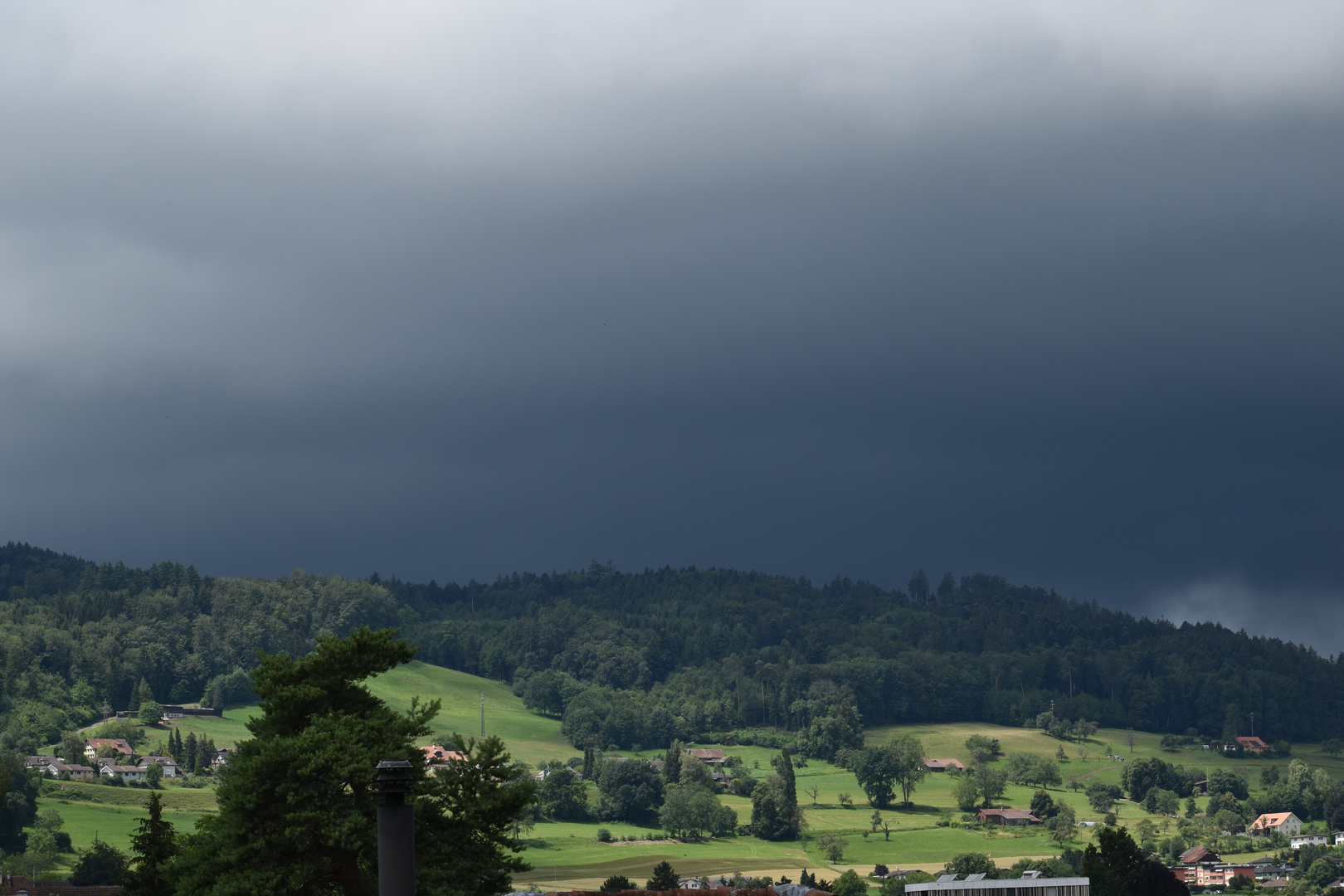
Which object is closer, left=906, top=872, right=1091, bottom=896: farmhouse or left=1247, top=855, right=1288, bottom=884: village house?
left=906, top=872, right=1091, bottom=896: farmhouse

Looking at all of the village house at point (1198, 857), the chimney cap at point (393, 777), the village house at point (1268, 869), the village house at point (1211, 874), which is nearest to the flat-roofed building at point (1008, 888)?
the chimney cap at point (393, 777)

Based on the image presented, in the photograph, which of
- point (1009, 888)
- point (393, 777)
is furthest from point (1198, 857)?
point (393, 777)

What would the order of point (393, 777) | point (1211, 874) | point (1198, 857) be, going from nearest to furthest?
point (393, 777) < point (1211, 874) < point (1198, 857)

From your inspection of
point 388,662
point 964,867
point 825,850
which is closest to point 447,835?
point 388,662

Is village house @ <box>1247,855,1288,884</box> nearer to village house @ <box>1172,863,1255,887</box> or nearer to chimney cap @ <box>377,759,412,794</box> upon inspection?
village house @ <box>1172,863,1255,887</box>

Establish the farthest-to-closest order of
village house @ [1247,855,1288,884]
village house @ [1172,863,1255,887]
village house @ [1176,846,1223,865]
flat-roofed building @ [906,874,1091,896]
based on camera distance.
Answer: village house @ [1176,846,1223,865] < village house @ [1247,855,1288,884] < village house @ [1172,863,1255,887] < flat-roofed building @ [906,874,1091,896]

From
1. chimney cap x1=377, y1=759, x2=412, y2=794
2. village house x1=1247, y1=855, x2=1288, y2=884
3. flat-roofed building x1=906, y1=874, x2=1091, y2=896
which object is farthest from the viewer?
village house x1=1247, y1=855, x2=1288, y2=884

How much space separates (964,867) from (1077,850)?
36852mm

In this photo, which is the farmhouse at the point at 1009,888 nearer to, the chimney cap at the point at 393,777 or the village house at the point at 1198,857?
the chimney cap at the point at 393,777

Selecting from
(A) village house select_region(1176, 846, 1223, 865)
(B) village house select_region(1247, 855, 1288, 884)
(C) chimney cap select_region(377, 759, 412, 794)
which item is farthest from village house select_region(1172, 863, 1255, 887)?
(C) chimney cap select_region(377, 759, 412, 794)

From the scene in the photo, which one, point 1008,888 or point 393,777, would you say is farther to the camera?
point 1008,888

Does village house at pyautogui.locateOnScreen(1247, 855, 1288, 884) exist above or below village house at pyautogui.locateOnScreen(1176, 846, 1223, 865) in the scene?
below

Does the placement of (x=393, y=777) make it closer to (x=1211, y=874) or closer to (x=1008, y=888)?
(x=1008, y=888)

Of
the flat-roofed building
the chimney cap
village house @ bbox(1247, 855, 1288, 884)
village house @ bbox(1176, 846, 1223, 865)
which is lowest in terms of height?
village house @ bbox(1247, 855, 1288, 884)
